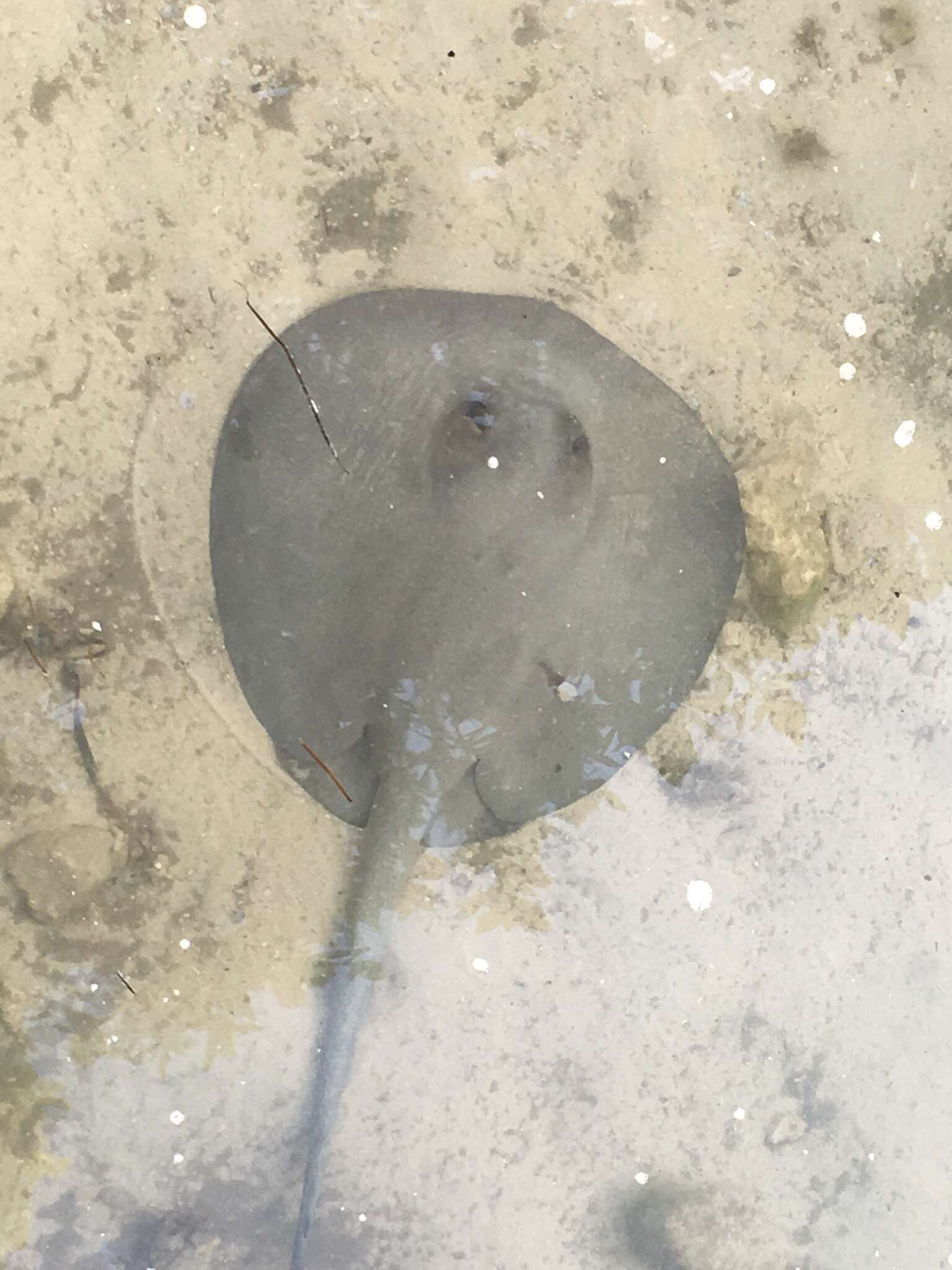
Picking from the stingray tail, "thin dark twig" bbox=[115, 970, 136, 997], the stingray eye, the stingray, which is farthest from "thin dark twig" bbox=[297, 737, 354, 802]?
the stingray eye

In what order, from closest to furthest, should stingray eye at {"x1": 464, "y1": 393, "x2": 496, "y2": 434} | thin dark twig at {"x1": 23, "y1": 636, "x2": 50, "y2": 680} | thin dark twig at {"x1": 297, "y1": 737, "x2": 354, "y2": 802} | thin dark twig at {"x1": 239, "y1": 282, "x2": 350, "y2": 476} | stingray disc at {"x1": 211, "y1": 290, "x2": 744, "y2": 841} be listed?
stingray eye at {"x1": 464, "y1": 393, "x2": 496, "y2": 434} < stingray disc at {"x1": 211, "y1": 290, "x2": 744, "y2": 841} < thin dark twig at {"x1": 239, "y1": 282, "x2": 350, "y2": 476} < thin dark twig at {"x1": 297, "y1": 737, "x2": 354, "y2": 802} < thin dark twig at {"x1": 23, "y1": 636, "x2": 50, "y2": 680}

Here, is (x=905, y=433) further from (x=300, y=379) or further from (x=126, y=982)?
(x=126, y=982)

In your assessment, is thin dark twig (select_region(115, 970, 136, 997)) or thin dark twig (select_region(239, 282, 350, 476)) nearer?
thin dark twig (select_region(239, 282, 350, 476))

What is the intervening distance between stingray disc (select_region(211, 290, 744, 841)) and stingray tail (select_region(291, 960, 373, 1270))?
0.74 meters

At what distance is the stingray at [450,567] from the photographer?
132 inches

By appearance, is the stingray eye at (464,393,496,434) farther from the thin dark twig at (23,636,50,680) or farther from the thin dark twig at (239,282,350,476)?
the thin dark twig at (23,636,50,680)

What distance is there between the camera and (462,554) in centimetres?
328

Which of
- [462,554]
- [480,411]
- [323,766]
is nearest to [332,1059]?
[323,766]

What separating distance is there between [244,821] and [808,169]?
363cm

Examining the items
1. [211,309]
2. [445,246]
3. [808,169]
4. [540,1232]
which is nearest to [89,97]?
[211,309]

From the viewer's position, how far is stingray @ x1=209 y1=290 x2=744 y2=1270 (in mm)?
3342

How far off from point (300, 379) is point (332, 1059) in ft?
9.17

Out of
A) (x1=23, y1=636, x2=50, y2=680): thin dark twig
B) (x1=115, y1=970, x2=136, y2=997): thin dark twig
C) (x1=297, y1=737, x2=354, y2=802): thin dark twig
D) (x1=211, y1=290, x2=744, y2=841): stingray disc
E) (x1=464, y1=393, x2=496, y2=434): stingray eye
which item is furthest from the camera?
(x1=115, y1=970, x2=136, y2=997): thin dark twig

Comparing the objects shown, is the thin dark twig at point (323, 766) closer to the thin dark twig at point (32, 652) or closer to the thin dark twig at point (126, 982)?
the thin dark twig at point (32, 652)
